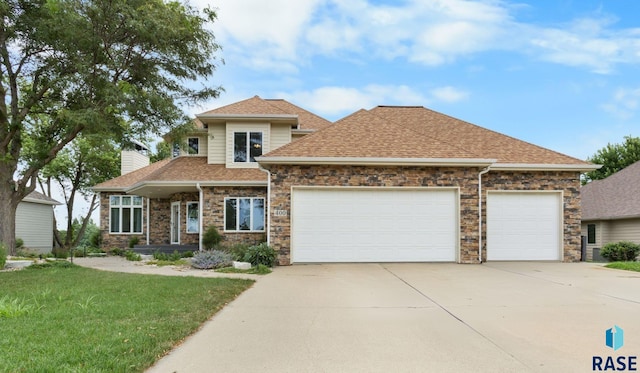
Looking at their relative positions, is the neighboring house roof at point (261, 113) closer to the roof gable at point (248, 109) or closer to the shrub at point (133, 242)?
the roof gable at point (248, 109)

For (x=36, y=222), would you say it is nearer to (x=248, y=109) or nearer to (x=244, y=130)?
(x=244, y=130)

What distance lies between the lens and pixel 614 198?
20.9m

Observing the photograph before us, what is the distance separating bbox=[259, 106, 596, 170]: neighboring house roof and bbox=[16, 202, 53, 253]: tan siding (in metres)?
19.4

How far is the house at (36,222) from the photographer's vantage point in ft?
80.9

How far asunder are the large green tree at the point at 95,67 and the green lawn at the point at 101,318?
7153 mm

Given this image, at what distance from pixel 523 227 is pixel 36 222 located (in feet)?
89.2

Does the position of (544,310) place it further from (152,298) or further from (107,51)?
(107,51)

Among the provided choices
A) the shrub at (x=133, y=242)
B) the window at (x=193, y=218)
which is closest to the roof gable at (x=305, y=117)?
the window at (x=193, y=218)

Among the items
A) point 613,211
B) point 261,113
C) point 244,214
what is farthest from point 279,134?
point 613,211

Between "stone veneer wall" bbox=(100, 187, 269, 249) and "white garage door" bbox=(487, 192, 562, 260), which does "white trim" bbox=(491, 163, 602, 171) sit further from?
"stone veneer wall" bbox=(100, 187, 269, 249)

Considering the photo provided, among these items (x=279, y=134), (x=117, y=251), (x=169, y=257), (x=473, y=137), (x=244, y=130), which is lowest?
(x=117, y=251)

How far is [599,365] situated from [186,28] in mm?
15556

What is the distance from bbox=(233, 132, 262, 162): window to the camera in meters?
18.5

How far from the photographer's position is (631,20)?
42.3ft
